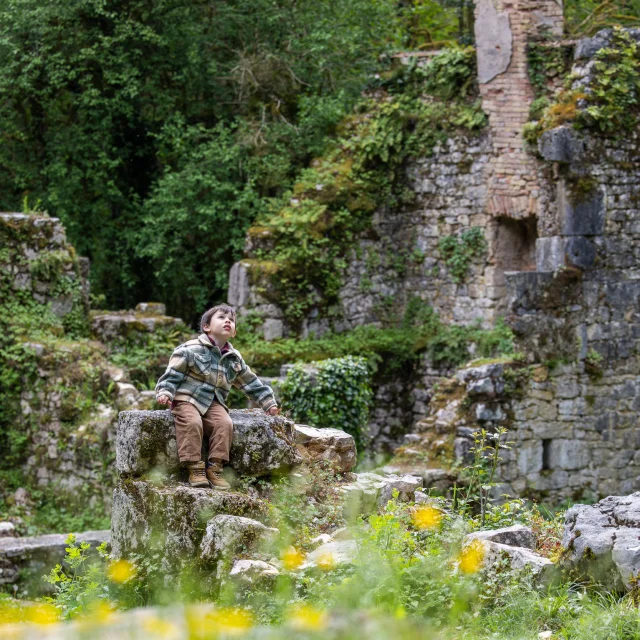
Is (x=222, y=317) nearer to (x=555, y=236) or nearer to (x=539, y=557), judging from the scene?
(x=539, y=557)

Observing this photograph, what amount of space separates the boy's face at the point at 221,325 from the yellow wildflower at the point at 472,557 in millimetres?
2110

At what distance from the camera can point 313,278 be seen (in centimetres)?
1566

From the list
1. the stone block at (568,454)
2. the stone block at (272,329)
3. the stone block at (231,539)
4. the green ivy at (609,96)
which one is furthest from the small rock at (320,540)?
the stone block at (272,329)

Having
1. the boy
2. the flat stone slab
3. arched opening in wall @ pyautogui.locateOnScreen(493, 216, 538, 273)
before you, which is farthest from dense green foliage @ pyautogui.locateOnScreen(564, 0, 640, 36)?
the boy

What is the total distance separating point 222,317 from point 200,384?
44cm

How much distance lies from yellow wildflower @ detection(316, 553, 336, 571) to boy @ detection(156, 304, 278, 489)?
1.27 m

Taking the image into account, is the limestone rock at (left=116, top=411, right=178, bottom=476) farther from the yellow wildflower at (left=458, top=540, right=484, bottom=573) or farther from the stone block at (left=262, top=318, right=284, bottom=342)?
the stone block at (left=262, top=318, right=284, bottom=342)

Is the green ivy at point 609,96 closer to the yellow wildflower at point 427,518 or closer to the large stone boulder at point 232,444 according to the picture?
the large stone boulder at point 232,444

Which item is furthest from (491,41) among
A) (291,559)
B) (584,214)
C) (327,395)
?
(291,559)

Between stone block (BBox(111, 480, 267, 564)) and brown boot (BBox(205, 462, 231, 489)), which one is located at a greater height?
brown boot (BBox(205, 462, 231, 489))

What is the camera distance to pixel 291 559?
5465 millimetres

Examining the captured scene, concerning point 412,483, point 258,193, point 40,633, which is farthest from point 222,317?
point 258,193

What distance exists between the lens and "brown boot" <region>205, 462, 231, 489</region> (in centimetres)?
702

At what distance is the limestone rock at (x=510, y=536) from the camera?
6.23m
